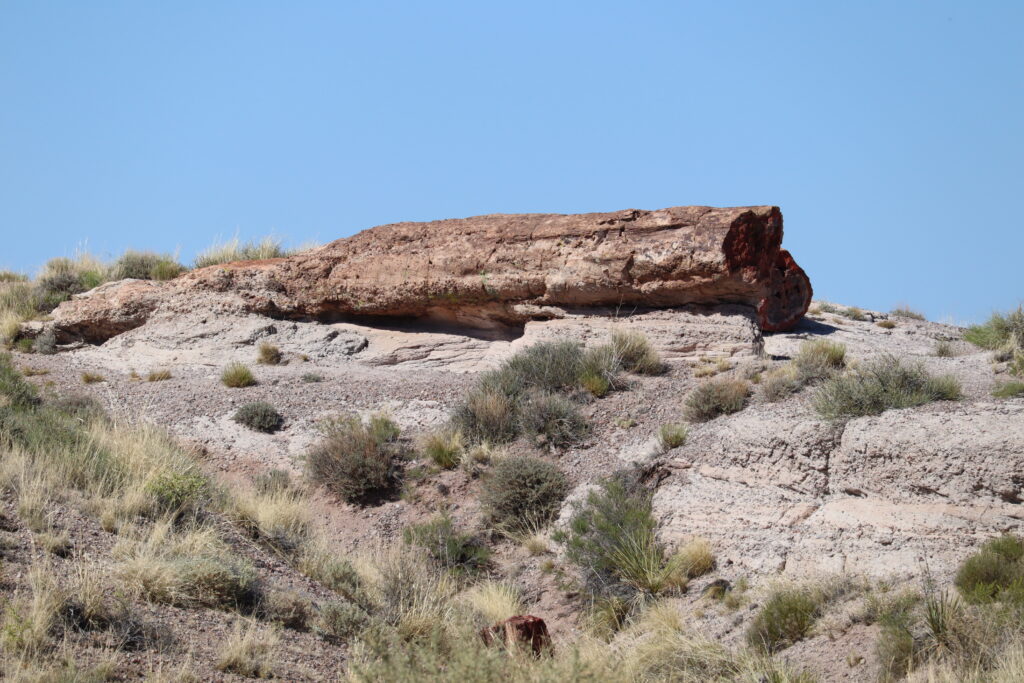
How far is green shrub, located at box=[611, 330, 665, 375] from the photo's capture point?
13117mm

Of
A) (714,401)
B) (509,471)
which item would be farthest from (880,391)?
(509,471)

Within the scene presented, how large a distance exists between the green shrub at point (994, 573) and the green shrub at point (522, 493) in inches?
163

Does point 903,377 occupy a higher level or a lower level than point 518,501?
higher

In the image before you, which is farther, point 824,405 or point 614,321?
point 614,321

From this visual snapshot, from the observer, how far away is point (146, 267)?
2005cm

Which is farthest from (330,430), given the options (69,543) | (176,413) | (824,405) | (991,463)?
(991,463)

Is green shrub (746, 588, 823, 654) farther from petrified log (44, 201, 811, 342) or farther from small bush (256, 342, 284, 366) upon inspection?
small bush (256, 342, 284, 366)

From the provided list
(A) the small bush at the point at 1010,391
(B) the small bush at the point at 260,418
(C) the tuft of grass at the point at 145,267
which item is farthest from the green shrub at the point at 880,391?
(C) the tuft of grass at the point at 145,267

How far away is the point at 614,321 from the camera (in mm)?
14195

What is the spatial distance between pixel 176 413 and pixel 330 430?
2.40 m

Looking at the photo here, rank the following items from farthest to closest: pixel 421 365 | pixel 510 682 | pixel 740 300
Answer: pixel 421 365, pixel 740 300, pixel 510 682

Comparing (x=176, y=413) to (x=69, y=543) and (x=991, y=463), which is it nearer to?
(x=69, y=543)

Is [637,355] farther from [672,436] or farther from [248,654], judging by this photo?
[248,654]

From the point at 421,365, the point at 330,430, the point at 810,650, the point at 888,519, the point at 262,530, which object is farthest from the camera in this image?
the point at 421,365
